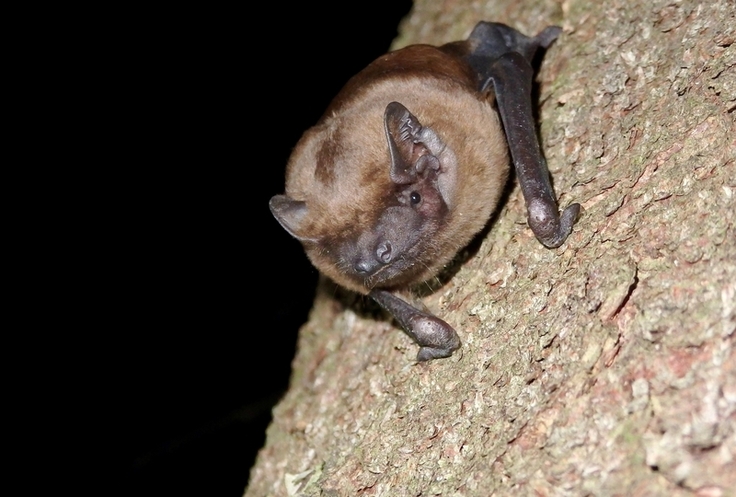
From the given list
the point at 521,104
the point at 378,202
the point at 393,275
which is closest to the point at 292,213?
the point at 378,202

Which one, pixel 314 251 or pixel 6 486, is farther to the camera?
Answer: pixel 6 486

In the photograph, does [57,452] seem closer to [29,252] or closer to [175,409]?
[175,409]

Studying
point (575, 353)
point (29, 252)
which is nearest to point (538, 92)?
point (575, 353)

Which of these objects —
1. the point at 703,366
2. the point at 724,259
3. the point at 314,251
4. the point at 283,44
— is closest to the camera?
the point at 703,366

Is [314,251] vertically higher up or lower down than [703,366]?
lower down

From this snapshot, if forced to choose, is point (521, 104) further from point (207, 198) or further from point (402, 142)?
point (207, 198)

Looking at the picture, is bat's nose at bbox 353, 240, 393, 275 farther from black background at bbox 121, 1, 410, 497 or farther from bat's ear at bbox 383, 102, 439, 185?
black background at bbox 121, 1, 410, 497

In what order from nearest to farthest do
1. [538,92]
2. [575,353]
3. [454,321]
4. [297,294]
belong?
1. [575,353]
2. [454,321]
3. [538,92]
4. [297,294]
